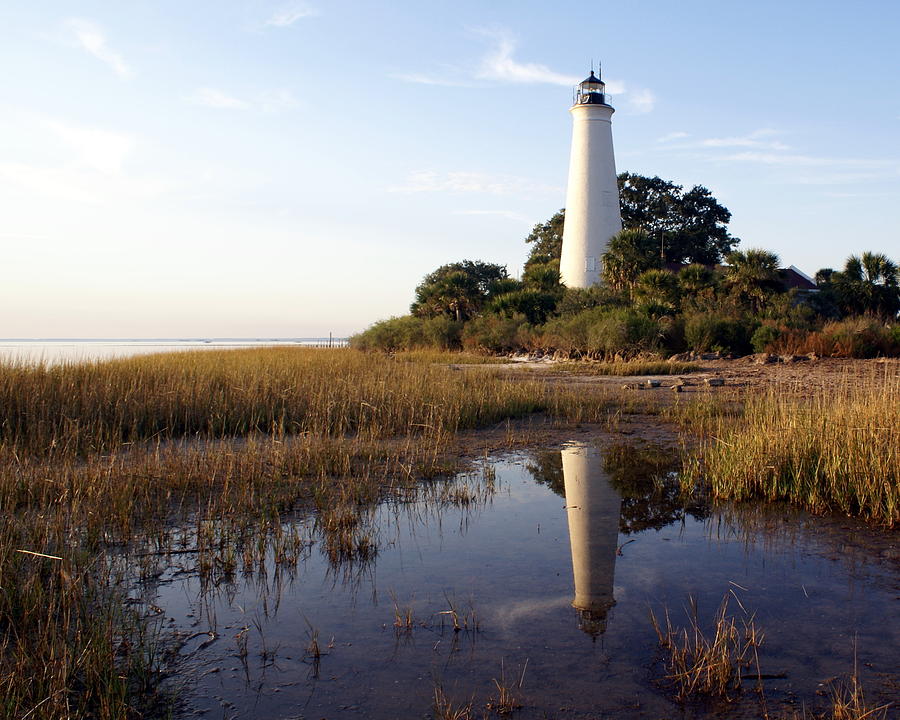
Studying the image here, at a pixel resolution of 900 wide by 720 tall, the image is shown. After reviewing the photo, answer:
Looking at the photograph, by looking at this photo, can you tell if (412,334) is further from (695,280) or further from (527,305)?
(695,280)

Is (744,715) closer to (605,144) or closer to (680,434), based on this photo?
(680,434)

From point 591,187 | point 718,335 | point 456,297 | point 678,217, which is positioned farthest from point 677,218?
point 718,335

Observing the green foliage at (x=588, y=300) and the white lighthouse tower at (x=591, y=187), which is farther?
the white lighthouse tower at (x=591, y=187)

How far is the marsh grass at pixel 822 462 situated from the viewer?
5.35 meters

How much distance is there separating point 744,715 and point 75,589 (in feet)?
10.8

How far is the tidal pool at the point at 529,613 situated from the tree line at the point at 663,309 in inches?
706

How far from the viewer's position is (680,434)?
9.09m

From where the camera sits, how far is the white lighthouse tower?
3500cm

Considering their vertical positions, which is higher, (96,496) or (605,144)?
(605,144)

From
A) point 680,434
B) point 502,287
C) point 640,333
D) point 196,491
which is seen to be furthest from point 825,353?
point 196,491

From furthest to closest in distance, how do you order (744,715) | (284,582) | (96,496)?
(96,496) < (284,582) < (744,715)

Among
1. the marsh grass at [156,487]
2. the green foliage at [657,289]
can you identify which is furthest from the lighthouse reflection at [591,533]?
the green foliage at [657,289]

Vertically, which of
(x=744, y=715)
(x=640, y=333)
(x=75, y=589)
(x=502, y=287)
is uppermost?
(x=502, y=287)

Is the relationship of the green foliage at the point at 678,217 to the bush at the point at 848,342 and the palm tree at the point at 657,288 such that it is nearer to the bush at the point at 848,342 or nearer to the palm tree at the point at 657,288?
the palm tree at the point at 657,288
